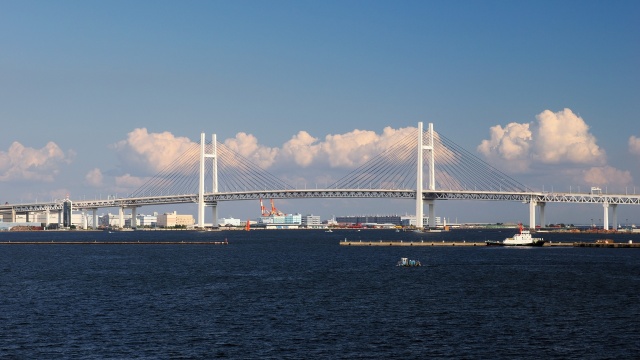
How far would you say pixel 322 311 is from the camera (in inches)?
1751

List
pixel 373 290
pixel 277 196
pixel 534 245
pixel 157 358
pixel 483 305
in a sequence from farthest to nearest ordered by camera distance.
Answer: pixel 277 196, pixel 534 245, pixel 373 290, pixel 483 305, pixel 157 358

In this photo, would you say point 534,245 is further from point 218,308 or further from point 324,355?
point 324,355

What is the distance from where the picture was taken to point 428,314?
4322 cm

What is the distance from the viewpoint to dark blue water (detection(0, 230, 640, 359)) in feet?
111

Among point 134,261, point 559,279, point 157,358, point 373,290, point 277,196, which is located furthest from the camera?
point 277,196

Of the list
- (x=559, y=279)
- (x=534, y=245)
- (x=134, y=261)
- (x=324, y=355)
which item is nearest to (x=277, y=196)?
(x=534, y=245)

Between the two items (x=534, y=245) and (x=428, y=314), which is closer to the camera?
(x=428, y=314)

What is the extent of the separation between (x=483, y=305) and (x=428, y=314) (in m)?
4.86

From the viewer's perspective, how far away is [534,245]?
383 ft

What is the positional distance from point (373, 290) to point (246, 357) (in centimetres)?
2333

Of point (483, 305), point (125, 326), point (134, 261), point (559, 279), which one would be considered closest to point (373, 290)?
point (483, 305)

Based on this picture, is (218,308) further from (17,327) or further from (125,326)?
(17,327)

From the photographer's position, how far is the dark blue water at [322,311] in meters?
33.9

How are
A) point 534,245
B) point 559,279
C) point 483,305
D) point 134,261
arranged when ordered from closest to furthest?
point 483,305, point 559,279, point 134,261, point 534,245
